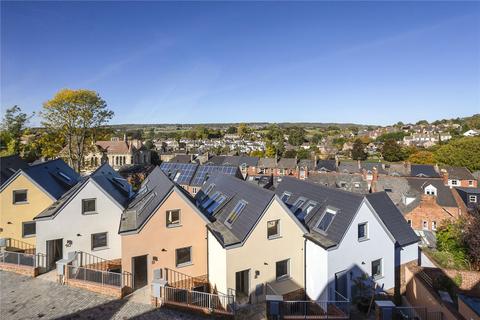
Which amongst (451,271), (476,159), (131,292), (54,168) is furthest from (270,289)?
(476,159)

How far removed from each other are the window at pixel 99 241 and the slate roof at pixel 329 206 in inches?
511

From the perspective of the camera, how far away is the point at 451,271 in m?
18.1

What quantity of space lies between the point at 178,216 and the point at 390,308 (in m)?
11.9

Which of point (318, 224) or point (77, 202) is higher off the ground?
point (77, 202)

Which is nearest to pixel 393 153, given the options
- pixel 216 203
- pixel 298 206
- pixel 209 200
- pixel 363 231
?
pixel 298 206

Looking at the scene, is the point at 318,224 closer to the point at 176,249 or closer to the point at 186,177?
the point at 176,249

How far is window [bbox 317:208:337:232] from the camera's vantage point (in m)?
16.8

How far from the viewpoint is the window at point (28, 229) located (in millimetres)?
19312

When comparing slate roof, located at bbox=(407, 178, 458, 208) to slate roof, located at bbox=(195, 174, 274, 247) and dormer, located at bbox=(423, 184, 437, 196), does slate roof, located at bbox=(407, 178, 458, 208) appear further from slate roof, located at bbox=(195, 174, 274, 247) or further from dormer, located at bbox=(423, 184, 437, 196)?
slate roof, located at bbox=(195, 174, 274, 247)

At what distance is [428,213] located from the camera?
102 ft

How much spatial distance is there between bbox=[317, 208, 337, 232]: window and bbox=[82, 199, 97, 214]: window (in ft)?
47.7

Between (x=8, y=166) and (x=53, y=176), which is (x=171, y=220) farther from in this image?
(x=8, y=166)

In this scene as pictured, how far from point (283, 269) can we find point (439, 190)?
3070cm

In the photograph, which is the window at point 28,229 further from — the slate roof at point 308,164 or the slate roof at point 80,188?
the slate roof at point 308,164
